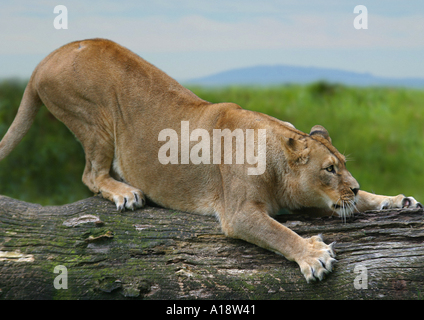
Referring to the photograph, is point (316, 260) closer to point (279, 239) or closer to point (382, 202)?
point (279, 239)

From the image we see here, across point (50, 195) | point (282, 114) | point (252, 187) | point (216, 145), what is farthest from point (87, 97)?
point (282, 114)

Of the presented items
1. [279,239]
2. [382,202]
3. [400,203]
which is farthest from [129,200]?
[400,203]

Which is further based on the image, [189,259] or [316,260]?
[189,259]

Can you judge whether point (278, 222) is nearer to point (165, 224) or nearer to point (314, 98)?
point (165, 224)

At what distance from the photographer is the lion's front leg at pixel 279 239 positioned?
4.73 meters

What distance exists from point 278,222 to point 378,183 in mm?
8048

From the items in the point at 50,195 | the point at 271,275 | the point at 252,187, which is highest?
the point at 252,187

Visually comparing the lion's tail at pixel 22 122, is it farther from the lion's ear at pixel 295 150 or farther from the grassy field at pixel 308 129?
the grassy field at pixel 308 129

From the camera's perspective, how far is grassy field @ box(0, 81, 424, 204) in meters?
12.2

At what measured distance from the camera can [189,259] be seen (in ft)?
16.6

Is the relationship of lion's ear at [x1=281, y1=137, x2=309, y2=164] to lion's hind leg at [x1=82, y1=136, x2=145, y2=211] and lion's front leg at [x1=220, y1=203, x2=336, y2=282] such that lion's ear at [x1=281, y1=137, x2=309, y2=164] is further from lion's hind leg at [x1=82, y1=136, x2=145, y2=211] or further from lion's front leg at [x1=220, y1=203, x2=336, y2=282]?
lion's hind leg at [x1=82, y1=136, x2=145, y2=211]

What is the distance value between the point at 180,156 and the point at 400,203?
2.73 meters

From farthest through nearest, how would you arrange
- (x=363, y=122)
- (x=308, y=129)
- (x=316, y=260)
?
(x=363, y=122) → (x=308, y=129) → (x=316, y=260)

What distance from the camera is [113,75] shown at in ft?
20.6
